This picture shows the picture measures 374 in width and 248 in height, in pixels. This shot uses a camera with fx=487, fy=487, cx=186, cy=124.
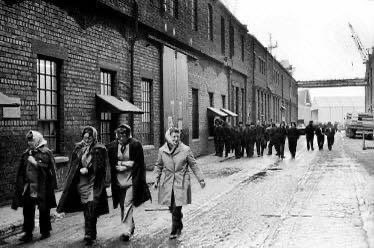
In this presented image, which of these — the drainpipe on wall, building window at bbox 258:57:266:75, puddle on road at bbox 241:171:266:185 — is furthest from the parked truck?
the drainpipe on wall

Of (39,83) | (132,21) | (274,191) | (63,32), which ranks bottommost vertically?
(274,191)

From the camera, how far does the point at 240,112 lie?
111 feet

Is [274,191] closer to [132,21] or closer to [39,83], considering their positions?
[39,83]

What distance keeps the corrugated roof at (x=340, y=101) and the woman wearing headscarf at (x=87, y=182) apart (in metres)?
127

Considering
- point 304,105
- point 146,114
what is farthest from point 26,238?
point 304,105

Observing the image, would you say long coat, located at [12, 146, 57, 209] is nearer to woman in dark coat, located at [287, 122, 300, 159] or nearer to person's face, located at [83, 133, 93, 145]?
person's face, located at [83, 133, 93, 145]

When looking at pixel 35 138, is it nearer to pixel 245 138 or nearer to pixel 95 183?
pixel 95 183

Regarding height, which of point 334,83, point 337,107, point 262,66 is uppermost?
point 334,83

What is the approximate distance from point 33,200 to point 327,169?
41.0 feet

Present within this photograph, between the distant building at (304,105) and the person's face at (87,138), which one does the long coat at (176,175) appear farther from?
the distant building at (304,105)

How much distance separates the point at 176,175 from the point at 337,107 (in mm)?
129039

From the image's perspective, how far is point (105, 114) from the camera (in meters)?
14.5

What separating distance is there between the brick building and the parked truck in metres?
21.9

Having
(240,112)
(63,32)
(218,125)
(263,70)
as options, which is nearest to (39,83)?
(63,32)
